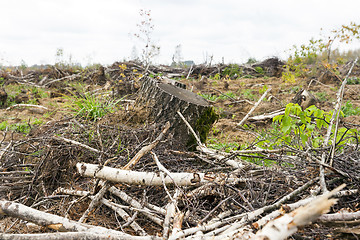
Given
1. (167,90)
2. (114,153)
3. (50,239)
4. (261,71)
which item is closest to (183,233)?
(50,239)

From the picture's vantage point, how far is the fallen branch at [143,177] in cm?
213

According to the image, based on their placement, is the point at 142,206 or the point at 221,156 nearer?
the point at 142,206

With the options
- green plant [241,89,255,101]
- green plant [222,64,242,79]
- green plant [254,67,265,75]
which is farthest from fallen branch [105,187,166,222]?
green plant [254,67,265,75]

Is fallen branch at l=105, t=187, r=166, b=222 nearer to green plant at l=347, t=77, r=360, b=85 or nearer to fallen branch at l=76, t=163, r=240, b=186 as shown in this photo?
fallen branch at l=76, t=163, r=240, b=186

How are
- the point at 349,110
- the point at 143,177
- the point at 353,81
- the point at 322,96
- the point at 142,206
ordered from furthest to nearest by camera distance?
1. the point at 353,81
2. the point at 322,96
3. the point at 349,110
4. the point at 143,177
5. the point at 142,206

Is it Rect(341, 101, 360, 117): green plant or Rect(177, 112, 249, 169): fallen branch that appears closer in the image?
Rect(177, 112, 249, 169): fallen branch

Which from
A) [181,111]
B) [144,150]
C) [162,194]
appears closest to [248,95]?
[181,111]

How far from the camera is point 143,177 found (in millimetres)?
2150

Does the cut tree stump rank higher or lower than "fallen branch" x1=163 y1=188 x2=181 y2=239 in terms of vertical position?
higher

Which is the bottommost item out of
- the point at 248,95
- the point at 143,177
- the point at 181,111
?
the point at 143,177

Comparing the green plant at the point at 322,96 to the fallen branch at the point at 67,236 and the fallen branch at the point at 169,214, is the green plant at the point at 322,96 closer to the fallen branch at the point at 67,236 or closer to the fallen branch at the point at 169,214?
the fallen branch at the point at 169,214

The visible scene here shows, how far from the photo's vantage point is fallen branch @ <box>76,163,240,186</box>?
83.7 inches

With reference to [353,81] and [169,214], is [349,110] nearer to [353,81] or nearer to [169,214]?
[353,81]

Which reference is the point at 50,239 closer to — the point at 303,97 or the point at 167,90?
the point at 167,90
